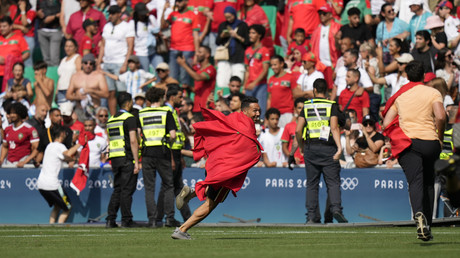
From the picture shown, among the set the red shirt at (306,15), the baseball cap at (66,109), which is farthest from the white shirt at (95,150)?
the red shirt at (306,15)

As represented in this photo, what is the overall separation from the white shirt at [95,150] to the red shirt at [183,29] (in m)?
3.94

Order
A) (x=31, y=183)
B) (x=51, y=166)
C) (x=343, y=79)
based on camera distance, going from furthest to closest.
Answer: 1. (x=343, y=79)
2. (x=31, y=183)
3. (x=51, y=166)

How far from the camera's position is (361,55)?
20.6m

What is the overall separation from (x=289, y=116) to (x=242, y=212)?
124 inches

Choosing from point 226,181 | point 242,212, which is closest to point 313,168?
point 242,212

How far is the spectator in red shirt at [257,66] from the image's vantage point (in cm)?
2162

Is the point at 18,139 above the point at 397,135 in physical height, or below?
below

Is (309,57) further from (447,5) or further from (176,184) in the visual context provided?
(176,184)

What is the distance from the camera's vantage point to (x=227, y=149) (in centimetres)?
1238

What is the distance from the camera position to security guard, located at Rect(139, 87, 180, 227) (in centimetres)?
1644

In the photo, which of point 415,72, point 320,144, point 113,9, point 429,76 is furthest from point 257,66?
point 415,72

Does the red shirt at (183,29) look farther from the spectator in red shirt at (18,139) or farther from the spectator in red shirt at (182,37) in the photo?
the spectator in red shirt at (18,139)

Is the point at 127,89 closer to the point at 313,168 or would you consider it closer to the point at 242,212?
the point at 242,212

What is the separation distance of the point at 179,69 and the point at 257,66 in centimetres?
232
